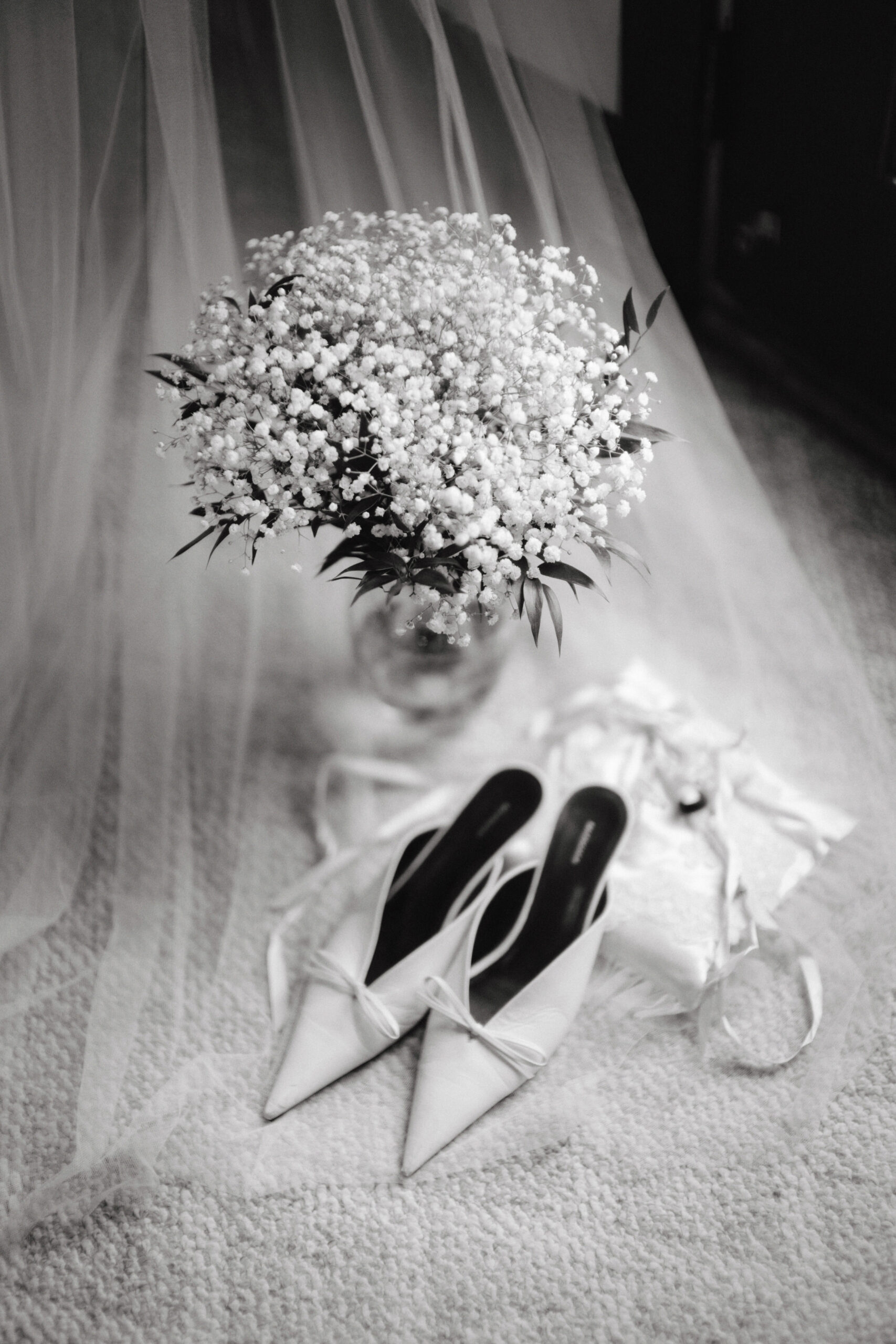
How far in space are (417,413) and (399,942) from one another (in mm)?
551

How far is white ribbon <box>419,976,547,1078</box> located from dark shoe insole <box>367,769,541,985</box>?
92 mm

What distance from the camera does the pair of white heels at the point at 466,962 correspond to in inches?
40.5

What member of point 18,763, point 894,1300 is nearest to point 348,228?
point 18,763

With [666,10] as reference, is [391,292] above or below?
below

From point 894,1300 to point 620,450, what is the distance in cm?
78

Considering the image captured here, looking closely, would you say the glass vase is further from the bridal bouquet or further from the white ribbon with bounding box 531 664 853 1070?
the bridal bouquet

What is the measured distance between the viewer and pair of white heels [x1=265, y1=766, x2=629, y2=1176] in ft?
3.38

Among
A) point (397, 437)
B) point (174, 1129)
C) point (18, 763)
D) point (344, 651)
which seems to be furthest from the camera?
point (344, 651)

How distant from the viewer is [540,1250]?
97 cm

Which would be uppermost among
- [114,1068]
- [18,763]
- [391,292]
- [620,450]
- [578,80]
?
[578,80]

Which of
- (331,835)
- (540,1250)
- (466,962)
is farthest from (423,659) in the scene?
(540,1250)

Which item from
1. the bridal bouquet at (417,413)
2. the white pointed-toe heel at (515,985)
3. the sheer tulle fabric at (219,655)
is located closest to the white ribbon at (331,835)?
the sheer tulle fabric at (219,655)

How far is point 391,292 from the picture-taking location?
95 cm

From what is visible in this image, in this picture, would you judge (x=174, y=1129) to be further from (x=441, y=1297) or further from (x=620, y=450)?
(x=620, y=450)
